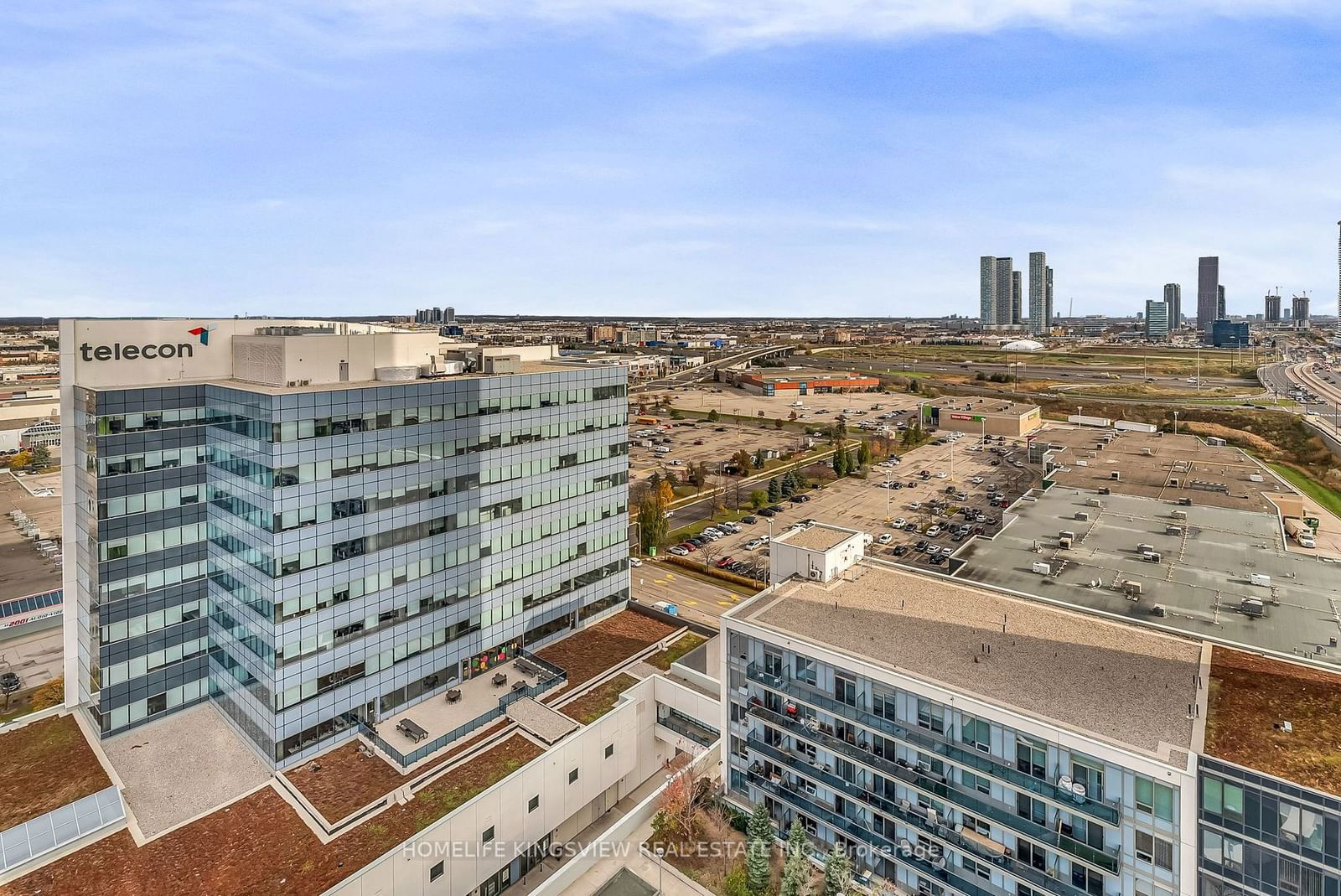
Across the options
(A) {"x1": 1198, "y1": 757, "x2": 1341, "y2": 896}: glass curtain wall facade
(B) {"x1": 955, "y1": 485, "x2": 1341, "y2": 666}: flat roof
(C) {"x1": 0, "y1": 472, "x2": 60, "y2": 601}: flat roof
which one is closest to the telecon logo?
(C) {"x1": 0, "y1": 472, "x2": 60, "y2": 601}: flat roof

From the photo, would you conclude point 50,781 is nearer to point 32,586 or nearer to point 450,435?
point 450,435

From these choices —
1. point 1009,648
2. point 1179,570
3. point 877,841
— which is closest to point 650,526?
point 1179,570

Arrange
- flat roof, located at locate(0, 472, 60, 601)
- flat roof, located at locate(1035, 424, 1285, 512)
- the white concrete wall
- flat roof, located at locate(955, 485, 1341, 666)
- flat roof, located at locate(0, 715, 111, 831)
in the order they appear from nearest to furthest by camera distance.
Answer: the white concrete wall → flat roof, located at locate(0, 715, 111, 831) → flat roof, located at locate(955, 485, 1341, 666) → flat roof, located at locate(0, 472, 60, 601) → flat roof, located at locate(1035, 424, 1285, 512)

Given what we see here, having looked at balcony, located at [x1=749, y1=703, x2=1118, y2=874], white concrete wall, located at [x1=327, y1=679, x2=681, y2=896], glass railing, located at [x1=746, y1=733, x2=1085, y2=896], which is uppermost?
balcony, located at [x1=749, y1=703, x2=1118, y2=874]

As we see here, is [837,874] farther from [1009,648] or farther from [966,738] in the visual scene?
[1009,648]

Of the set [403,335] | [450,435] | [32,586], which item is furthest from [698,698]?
[32,586]

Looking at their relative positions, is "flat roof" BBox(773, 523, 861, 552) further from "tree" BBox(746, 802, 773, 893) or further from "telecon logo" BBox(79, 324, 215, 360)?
"telecon logo" BBox(79, 324, 215, 360)

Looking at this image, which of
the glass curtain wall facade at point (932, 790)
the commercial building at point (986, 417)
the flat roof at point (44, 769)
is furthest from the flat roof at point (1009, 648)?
the commercial building at point (986, 417)
